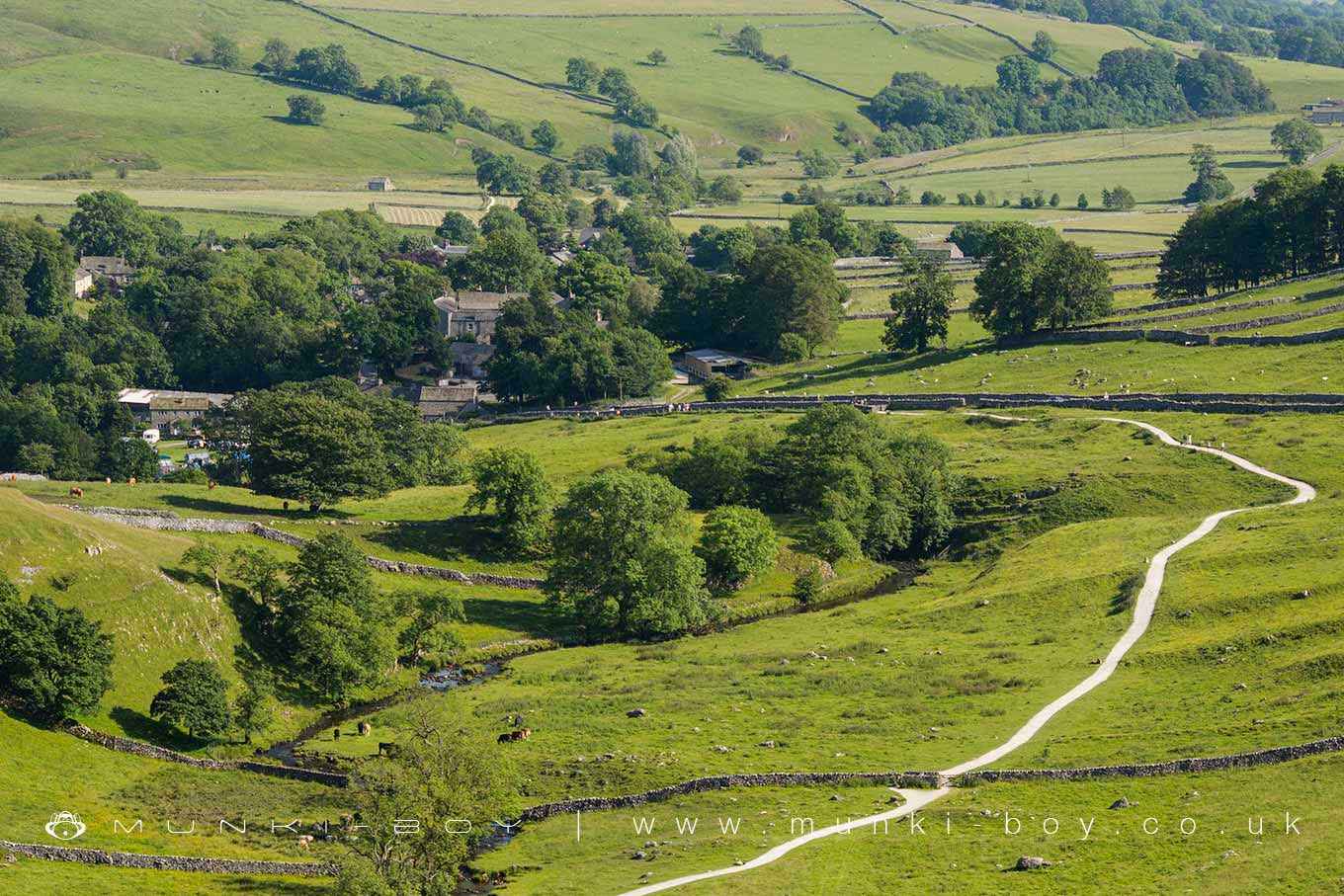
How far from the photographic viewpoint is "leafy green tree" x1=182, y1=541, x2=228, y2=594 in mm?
107062

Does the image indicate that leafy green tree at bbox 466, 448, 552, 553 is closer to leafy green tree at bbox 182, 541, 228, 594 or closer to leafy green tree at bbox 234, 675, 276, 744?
leafy green tree at bbox 182, 541, 228, 594

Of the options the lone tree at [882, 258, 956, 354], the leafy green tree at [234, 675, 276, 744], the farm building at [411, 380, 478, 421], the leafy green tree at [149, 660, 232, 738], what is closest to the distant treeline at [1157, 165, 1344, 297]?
the lone tree at [882, 258, 956, 354]

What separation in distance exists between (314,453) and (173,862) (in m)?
54.4

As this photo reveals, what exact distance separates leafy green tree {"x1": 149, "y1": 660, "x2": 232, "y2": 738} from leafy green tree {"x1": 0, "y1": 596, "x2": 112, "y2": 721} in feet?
9.46

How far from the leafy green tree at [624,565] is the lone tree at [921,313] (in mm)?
68562

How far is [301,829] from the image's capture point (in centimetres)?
8344

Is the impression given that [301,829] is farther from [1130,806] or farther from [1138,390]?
[1138,390]

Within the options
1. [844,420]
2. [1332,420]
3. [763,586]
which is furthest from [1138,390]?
[763,586]

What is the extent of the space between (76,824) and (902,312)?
120627 mm

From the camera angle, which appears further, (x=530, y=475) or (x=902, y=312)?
(x=902, y=312)

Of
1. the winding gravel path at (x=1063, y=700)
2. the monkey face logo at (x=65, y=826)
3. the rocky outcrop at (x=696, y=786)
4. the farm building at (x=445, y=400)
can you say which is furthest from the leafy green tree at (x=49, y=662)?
the farm building at (x=445, y=400)

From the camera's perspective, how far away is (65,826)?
8062 cm

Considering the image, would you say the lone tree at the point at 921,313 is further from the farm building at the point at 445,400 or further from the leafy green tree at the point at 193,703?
the leafy green tree at the point at 193,703

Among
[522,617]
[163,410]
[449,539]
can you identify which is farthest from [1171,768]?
[163,410]
